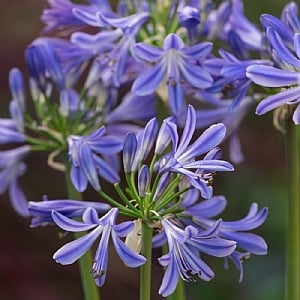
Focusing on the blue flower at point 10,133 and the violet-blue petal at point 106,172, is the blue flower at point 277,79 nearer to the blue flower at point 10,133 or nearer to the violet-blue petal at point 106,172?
the violet-blue petal at point 106,172

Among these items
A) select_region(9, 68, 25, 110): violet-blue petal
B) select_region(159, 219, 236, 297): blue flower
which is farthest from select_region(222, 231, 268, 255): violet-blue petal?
select_region(9, 68, 25, 110): violet-blue petal

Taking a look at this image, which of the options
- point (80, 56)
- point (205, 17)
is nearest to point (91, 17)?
point (80, 56)

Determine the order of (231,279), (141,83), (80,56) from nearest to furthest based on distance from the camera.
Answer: (141,83), (80,56), (231,279)

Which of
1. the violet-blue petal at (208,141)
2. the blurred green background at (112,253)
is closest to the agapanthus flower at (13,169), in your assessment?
the violet-blue petal at (208,141)

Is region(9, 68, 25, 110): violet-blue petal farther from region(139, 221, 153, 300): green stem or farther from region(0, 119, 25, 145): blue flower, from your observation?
region(139, 221, 153, 300): green stem

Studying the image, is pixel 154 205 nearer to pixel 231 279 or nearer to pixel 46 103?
pixel 46 103
